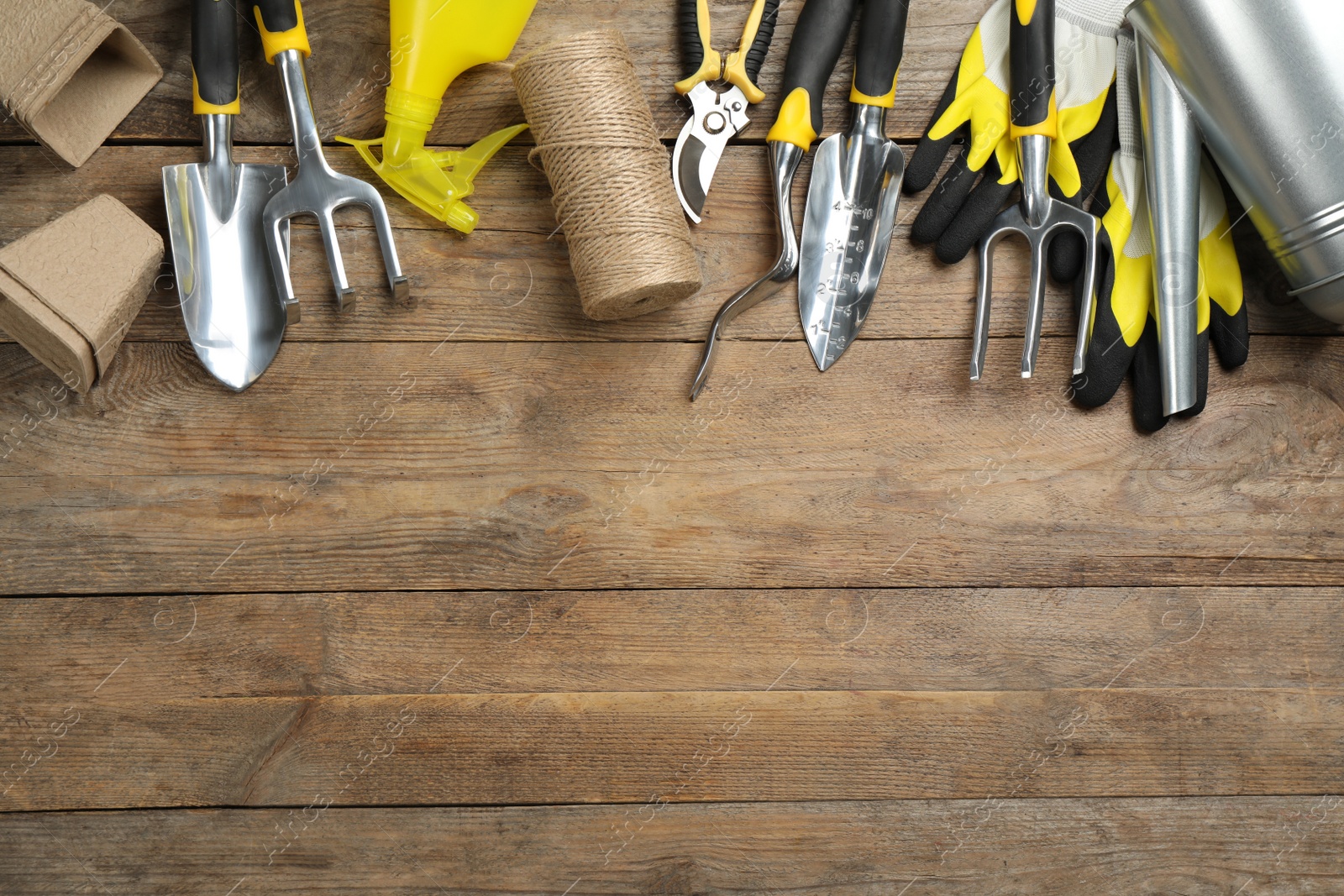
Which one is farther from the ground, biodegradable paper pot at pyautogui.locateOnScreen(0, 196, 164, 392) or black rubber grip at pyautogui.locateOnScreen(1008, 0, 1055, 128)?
black rubber grip at pyautogui.locateOnScreen(1008, 0, 1055, 128)

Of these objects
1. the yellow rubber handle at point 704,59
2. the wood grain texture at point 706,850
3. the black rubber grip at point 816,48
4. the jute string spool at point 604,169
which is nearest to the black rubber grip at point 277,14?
the jute string spool at point 604,169

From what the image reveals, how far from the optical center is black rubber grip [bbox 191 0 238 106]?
733 millimetres

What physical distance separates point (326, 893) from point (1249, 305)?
3.59 ft

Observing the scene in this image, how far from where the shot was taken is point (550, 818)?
78 centimetres

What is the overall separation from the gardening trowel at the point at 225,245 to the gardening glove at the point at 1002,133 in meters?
0.64

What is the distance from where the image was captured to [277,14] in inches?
28.9

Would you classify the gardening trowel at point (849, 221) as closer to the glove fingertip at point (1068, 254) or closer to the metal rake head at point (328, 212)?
the glove fingertip at point (1068, 254)

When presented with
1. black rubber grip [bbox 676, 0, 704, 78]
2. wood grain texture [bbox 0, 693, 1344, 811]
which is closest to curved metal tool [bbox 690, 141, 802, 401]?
black rubber grip [bbox 676, 0, 704, 78]

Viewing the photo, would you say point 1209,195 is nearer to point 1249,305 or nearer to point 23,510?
point 1249,305

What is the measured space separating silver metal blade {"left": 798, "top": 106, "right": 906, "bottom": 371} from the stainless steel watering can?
0.28m

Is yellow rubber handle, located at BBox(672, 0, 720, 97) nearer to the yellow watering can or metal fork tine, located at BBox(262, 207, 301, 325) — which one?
the yellow watering can

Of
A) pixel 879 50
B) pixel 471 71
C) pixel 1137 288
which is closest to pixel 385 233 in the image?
pixel 471 71

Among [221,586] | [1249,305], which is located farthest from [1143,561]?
[221,586]

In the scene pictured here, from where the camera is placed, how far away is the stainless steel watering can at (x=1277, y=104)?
2.37 ft
